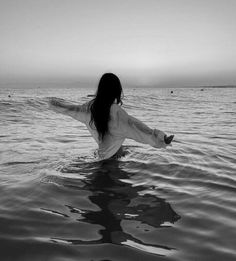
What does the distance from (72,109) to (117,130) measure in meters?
1.06

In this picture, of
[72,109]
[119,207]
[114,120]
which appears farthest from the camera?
[72,109]

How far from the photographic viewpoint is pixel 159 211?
4.35m

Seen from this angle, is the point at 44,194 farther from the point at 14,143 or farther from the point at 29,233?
the point at 14,143

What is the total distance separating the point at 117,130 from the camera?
598 cm

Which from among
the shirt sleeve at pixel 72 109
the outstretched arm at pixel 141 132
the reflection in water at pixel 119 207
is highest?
the shirt sleeve at pixel 72 109

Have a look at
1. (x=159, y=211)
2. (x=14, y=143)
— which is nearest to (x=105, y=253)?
(x=159, y=211)

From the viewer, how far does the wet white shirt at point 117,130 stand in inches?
224

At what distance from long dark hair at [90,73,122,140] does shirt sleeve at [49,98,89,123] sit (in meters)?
0.44

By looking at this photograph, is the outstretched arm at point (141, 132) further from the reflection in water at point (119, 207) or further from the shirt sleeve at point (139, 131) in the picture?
the reflection in water at point (119, 207)

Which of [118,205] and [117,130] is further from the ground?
[117,130]

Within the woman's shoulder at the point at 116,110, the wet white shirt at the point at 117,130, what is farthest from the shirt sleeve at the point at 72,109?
the woman's shoulder at the point at 116,110

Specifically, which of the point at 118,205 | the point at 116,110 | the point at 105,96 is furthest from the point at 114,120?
the point at 118,205

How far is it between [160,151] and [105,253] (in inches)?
201

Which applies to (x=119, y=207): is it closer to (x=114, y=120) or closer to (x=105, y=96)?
(x=114, y=120)
